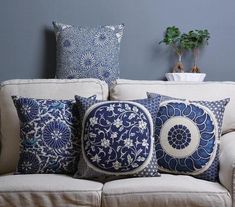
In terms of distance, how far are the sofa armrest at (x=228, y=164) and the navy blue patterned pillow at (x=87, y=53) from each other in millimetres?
816

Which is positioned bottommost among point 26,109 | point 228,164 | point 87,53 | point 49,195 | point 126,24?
point 49,195

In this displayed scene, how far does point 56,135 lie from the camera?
2.01 metres

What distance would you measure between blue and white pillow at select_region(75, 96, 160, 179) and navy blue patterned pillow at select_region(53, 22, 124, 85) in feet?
1.90

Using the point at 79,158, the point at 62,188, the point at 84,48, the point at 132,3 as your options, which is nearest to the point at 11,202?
the point at 62,188

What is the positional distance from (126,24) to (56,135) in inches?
40.6

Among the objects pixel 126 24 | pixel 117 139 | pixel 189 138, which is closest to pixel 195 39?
pixel 126 24

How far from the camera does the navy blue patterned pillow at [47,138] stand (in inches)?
78.3

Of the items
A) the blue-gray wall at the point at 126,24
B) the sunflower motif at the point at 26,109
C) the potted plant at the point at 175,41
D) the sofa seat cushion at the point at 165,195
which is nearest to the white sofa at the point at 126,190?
the sofa seat cushion at the point at 165,195

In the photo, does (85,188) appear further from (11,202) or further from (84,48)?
(84,48)

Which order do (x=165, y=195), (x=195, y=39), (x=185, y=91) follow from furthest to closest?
(x=195, y=39) < (x=185, y=91) < (x=165, y=195)

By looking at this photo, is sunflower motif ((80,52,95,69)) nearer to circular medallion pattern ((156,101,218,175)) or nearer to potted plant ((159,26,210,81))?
potted plant ((159,26,210,81))

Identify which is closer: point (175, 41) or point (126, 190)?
point (126, 190)

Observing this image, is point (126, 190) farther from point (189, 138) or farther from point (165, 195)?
point (189, 138)

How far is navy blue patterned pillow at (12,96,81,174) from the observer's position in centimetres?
199
